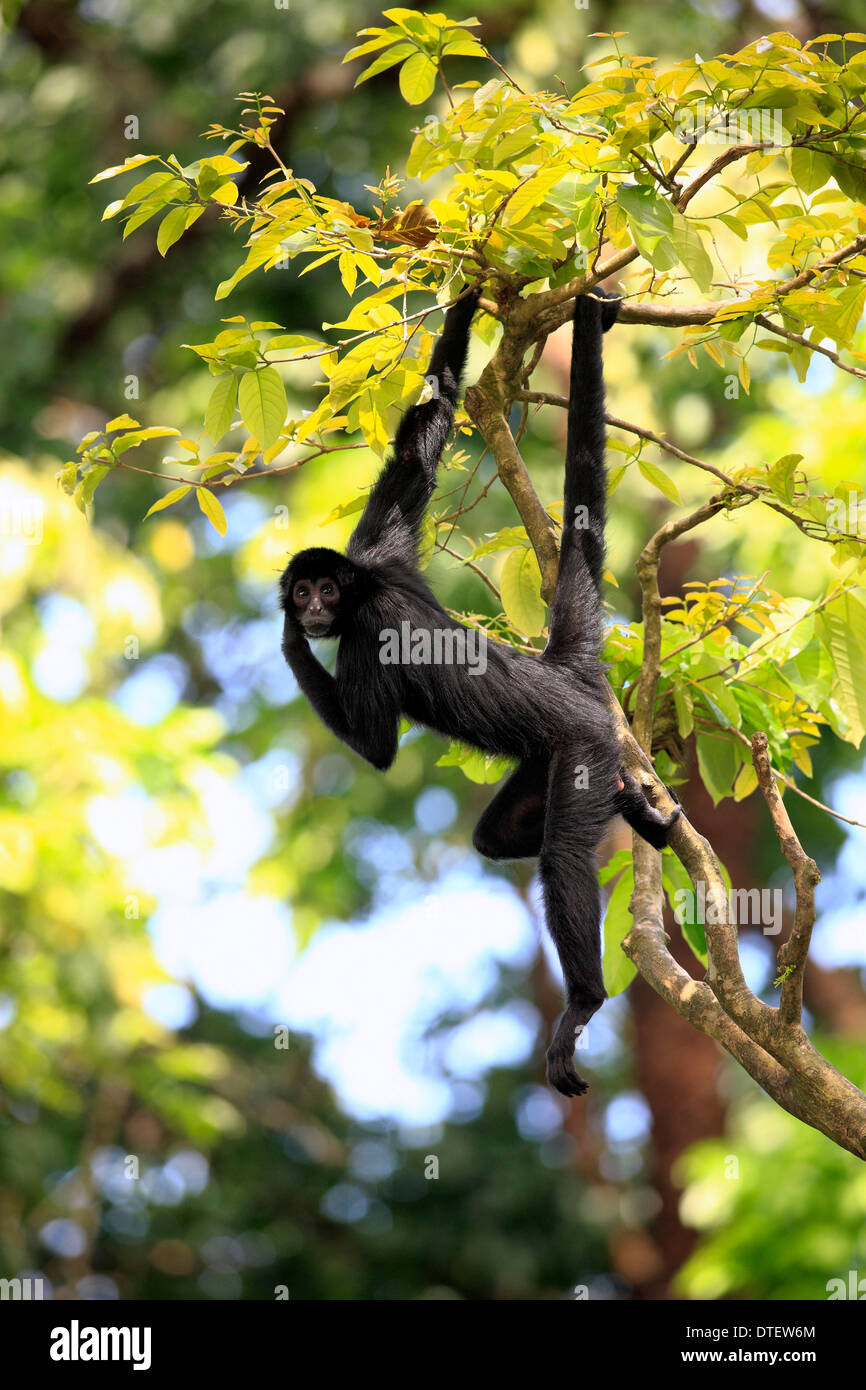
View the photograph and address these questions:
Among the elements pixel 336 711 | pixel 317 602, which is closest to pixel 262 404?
pixel 317 602

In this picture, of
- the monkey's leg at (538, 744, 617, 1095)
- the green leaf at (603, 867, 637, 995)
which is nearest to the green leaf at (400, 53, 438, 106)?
the monkey's leg at (538, 744, 617, 1095)

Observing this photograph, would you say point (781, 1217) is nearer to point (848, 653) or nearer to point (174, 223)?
point (848, 653)

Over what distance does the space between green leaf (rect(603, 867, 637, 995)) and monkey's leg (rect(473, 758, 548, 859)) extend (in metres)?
0.60

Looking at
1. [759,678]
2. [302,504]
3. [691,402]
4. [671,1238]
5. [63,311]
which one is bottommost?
[671,1238]

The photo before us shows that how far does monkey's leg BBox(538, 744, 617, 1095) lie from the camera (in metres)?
4.12

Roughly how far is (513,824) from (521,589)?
0.91 metres

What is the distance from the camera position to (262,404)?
147 inches

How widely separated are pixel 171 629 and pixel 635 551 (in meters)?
7.69

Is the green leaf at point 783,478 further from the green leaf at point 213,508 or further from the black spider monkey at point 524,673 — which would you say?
the green leaf at point 213,508

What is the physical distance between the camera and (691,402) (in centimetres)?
1227

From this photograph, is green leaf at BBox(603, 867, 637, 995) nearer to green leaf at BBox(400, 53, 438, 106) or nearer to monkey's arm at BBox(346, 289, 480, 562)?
monkey's arm at BBox(346, 289, 480, 562)

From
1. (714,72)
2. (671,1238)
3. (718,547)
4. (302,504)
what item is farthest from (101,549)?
(714,72)

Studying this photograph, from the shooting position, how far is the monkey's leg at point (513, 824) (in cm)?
489
